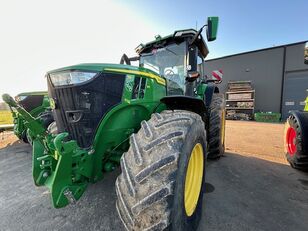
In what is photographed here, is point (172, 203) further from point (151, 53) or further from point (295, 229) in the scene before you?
point (151, 53)

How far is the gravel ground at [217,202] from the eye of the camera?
206 centimetres

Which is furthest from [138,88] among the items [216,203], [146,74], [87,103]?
[216,203]

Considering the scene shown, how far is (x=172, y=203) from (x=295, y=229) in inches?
66.7

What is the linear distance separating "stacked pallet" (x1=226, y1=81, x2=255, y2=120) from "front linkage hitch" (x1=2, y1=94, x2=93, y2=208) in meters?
16.1

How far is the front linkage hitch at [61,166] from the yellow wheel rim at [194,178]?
996mm

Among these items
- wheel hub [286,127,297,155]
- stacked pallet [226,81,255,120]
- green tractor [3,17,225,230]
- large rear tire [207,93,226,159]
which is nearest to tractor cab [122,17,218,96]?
green tractor [3,17,225,230]

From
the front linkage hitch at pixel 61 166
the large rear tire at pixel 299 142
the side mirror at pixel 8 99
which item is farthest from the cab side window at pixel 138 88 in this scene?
the large rear tire at pixel 299 142

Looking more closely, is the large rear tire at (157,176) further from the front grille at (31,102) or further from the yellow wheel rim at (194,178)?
the front grille at (31,102)

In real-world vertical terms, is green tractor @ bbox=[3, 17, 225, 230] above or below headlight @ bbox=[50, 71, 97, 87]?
below

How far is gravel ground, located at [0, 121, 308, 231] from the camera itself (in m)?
2.06

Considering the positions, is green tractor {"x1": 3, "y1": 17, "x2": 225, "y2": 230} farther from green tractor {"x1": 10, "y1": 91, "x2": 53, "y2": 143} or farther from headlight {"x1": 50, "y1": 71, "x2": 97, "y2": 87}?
green tractor {"x1": 10, "y1": 91, "x2": 53, "y2": 143}

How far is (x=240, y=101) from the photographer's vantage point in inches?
635

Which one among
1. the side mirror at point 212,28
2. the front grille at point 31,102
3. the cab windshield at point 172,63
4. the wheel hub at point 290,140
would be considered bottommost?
the wheel hub at point 290,140

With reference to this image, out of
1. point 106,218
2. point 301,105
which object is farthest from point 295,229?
point 301,105
